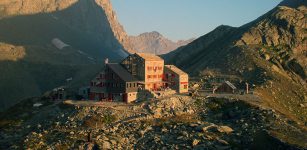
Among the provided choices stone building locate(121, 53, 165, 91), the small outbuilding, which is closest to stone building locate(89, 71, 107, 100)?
stone building locate(121, 53, 165, 91)

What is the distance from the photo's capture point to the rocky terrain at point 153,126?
73.0 m

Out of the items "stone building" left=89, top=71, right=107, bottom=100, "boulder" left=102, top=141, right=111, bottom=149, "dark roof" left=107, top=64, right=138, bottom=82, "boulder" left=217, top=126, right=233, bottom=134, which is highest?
"dark roof" left=107, top=64, right=138, bottom=82

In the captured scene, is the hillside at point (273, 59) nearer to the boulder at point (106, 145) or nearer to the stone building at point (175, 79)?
the stone building at point (175, 79)

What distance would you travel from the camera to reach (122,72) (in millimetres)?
102938

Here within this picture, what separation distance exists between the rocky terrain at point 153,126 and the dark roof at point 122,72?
8707mm

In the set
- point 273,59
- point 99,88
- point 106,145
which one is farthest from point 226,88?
point 106,145

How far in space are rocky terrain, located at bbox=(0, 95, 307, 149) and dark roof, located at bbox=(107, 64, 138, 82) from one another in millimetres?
8707

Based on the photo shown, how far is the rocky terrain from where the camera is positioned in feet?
240

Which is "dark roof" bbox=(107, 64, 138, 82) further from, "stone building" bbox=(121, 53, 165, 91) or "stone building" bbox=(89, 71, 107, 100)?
"stone building" bbox=(89, 71, 107, 100)

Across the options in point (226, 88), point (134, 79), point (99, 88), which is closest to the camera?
point (134, 79)

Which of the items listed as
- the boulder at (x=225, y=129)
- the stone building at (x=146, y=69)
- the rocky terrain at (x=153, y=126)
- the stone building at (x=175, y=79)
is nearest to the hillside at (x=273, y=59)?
the rocky terrain at (x=153, y=126)

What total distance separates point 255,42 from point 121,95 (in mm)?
87614

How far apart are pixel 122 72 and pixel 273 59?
66771 millimetres

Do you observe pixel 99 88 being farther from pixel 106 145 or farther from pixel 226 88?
pixel 226 88
